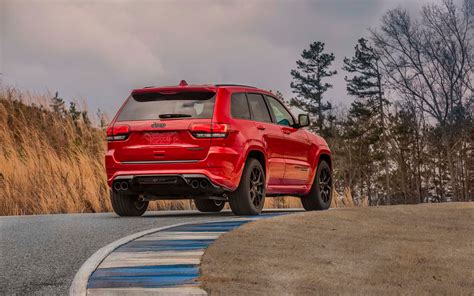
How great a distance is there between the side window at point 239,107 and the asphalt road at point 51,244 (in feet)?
5.33

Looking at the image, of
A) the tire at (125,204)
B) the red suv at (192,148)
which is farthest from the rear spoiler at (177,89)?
the tire at (125,204)

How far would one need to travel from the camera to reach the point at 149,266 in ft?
21.9

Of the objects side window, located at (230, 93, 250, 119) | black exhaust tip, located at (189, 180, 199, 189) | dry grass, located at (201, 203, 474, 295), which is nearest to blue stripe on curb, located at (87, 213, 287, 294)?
dry grass, located at (201, 203, 474, 295)

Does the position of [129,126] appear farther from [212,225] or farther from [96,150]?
[96,150]

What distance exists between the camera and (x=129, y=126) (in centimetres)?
1093

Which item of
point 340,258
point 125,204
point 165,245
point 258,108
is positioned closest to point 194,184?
point 125,204

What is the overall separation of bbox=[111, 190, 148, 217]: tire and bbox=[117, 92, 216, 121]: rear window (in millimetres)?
1241

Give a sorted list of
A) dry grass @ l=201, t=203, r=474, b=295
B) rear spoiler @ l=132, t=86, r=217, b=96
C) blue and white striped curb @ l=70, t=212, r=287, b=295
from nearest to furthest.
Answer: blue and white striped curb @ l=70, t=212, r=287, b=295, dry grass @ l=201, t=203, r=474, b=295, rear spoiler @ l=132, t=86, r=217, b=96

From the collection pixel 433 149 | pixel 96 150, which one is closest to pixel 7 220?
pixel 96 150

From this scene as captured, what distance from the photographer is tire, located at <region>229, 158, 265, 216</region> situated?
11049mm

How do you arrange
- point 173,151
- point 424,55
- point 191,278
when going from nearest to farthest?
point 191,278, point 173,151, point 424,55

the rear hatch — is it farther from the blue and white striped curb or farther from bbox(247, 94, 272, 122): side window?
the blue and white striped curb

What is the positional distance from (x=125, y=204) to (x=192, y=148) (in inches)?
68.4

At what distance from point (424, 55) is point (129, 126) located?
34.5 m
